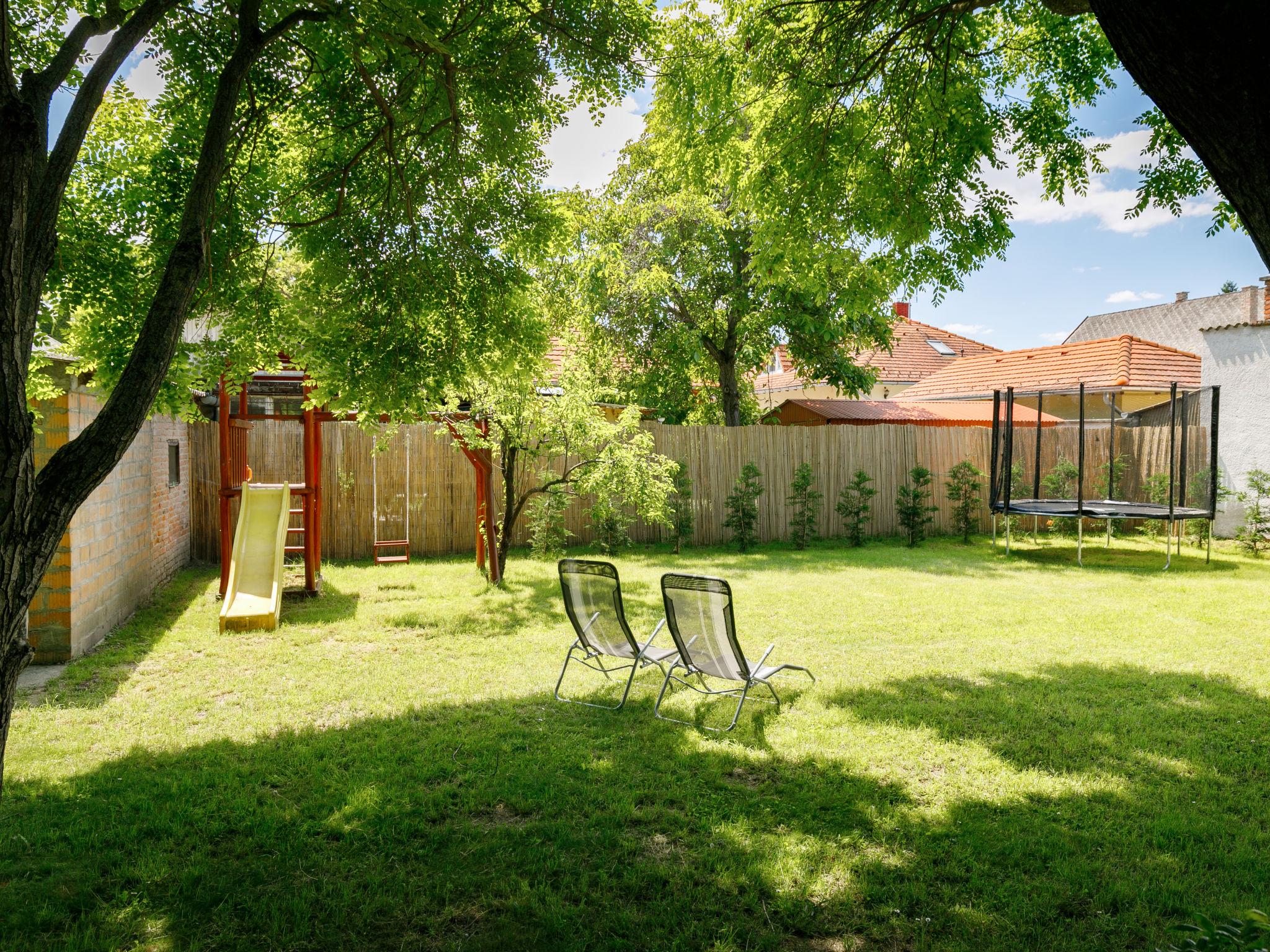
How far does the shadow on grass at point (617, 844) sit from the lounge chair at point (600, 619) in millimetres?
668

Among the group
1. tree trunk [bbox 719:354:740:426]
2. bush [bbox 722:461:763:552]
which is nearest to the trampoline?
bush [bbox 722:461:763:552]

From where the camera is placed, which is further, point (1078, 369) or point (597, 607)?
point (1078, 369)

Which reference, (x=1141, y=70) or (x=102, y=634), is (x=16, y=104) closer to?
(x=1141, y=70)

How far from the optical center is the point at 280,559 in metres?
8.26

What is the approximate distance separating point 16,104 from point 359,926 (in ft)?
9.60

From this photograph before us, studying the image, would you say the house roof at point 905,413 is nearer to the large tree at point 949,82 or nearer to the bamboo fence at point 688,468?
the bamboo fence at point 688,468

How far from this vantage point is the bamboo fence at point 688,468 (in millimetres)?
11602

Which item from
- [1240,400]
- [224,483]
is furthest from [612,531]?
[1240,400]

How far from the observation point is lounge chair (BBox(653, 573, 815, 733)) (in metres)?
4.96

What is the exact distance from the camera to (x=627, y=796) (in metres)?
3.91

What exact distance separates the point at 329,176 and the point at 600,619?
3.60 m

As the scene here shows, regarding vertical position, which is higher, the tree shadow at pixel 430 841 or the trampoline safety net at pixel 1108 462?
the trampoline safety net at pixel 1108 462

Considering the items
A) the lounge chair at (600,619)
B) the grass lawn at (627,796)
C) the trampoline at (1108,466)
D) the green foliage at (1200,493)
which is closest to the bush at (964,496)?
the trampoline at (1108,466)

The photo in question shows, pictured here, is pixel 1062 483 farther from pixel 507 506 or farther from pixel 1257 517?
pixel 507 506
